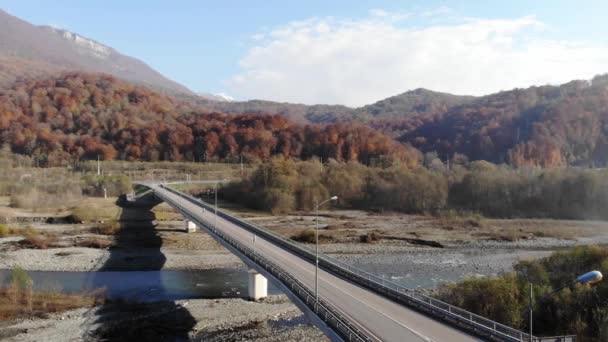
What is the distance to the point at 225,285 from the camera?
132ft

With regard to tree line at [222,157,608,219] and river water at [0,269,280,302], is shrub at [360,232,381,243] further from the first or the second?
tree line at [222,157,608,219]

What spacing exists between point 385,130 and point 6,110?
115 m

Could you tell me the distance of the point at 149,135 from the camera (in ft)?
460

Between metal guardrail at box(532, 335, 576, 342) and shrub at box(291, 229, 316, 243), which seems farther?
shrub at box(291, 229, 316, 243)

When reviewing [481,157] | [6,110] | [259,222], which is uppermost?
[6,110]

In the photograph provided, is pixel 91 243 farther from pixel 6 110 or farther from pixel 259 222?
pixel 6 110

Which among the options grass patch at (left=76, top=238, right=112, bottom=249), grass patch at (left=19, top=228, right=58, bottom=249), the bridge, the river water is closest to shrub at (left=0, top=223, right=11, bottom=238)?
grass patch at (left=19, top=228, right=58, bottom=249)

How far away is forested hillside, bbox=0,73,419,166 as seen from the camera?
5256 inches

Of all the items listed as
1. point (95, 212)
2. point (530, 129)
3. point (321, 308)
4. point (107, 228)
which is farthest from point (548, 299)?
point (530, 129)

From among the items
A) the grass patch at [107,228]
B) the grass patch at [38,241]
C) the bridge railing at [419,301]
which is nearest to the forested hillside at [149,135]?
the grass patch at [107,228]

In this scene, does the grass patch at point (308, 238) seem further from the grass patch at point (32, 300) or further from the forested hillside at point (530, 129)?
the forested hillside at point (530, 129)

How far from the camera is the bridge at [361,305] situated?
19.6 meters

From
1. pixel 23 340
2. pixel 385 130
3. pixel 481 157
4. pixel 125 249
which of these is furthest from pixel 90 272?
pixel 385 130

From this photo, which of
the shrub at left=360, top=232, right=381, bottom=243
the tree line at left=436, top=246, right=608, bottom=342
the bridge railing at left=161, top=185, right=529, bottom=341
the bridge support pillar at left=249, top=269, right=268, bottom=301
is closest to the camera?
the bridge railing at left=161, top=185, right=529, bottom=341
